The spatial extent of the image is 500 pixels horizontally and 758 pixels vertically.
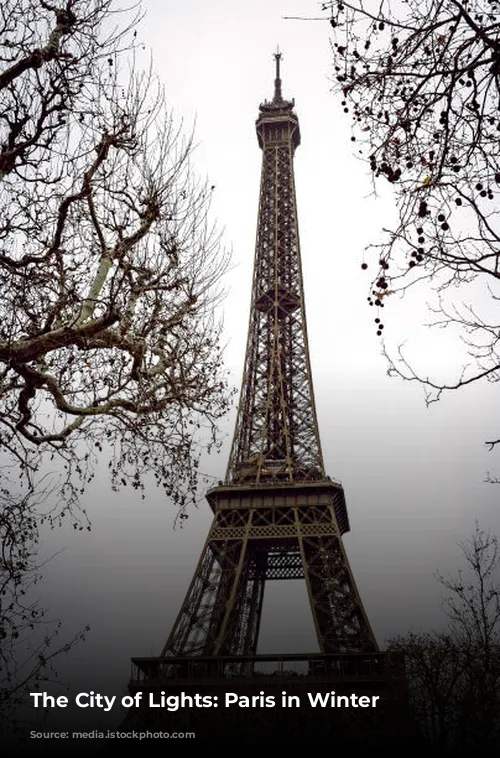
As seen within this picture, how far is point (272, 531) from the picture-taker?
3675 centimetres

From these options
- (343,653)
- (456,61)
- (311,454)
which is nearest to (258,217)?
(311,454)

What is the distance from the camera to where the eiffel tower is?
102 ft

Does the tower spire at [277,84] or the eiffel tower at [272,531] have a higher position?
the tower spire at [277,84]

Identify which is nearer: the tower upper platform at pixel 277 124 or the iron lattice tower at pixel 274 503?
the iron lattice tower at pixel 274 503

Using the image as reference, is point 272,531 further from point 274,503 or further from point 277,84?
point 277,84

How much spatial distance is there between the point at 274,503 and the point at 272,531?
1.64m

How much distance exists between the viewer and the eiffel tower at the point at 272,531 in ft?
102

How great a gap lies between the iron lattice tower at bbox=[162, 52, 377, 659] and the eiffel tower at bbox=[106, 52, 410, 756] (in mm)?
65

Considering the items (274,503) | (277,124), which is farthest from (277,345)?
(277,124)

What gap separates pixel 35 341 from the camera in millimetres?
8492

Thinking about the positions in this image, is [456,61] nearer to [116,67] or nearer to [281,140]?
[116,67]

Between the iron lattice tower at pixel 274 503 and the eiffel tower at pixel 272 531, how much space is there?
0.21 ft

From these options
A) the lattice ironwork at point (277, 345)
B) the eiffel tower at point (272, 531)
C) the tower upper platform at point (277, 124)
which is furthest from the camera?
the tower upper platform at point (277, 124)

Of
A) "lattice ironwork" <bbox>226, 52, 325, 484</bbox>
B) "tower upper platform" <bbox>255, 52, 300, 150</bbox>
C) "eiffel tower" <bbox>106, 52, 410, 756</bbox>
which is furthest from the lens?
"tower upper platform" <bbox>255, 52, 300, 150</bbox>
